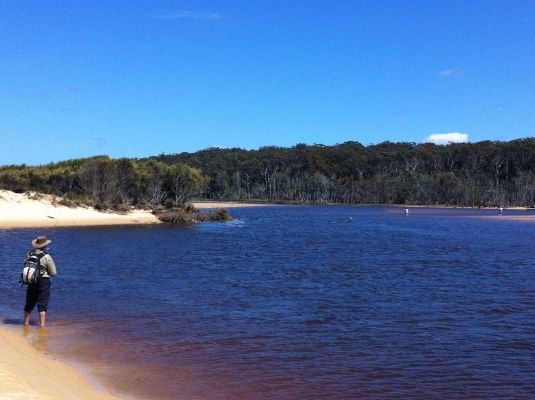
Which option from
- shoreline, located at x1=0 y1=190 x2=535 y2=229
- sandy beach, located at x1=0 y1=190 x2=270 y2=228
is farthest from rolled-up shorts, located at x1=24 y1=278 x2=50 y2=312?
sandy beach, located at x1=0 y1=190 x2=270 y2=228

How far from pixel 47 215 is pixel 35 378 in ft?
166

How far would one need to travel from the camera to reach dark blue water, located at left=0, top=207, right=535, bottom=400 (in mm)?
9406

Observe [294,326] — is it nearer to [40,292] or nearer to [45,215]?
[40,292]

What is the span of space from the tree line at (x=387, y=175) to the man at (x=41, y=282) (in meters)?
133

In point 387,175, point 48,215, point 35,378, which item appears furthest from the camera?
point 387,175

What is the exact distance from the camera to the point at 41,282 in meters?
12.4

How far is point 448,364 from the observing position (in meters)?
10.5

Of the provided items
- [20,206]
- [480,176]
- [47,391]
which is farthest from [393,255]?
[480,176]

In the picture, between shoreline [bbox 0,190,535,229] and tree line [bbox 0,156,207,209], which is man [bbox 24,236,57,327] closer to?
shoreline [bbox 0,190,535,229]

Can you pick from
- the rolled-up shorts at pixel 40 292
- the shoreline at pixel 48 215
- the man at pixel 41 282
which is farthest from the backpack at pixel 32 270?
the shoreline at pixel 48 215

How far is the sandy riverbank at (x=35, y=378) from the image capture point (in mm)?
7062

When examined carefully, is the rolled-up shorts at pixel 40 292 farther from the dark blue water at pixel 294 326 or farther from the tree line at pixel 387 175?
the tree line at pixel 387 175

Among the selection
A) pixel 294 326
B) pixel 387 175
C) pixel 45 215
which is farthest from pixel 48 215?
pixel 387 175

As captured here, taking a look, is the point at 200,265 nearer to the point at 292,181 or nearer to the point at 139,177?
the point at 139,177
